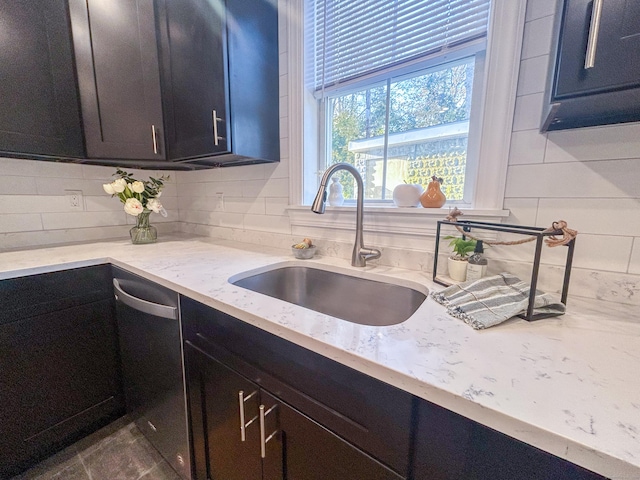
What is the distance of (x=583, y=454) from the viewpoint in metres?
0.30

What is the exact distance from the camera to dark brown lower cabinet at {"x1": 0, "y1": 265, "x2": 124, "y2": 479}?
1008mm

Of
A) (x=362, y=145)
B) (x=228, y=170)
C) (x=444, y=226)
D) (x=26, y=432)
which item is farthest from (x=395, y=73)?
(x=26, y=432)

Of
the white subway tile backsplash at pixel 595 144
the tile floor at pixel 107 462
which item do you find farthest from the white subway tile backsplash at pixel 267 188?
the tile floor at pixel 107 462

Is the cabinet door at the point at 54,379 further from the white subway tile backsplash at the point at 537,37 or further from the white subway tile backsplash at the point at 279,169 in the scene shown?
the white subway tile backsplash at the point at 537,37

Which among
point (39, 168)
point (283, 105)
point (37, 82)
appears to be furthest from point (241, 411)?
point (39, 168)

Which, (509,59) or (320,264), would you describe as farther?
(320,264)

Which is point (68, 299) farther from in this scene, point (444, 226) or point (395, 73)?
point (395, 73)

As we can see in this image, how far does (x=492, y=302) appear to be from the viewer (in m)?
0.62

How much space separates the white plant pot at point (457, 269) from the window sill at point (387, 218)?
14 cm

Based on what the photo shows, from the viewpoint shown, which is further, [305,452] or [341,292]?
[341,292]

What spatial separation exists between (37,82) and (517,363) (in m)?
1.89

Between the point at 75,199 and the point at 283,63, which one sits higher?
the point at 283,63

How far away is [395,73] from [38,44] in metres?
1.51

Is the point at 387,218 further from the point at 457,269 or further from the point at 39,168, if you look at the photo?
the point at 39,168
